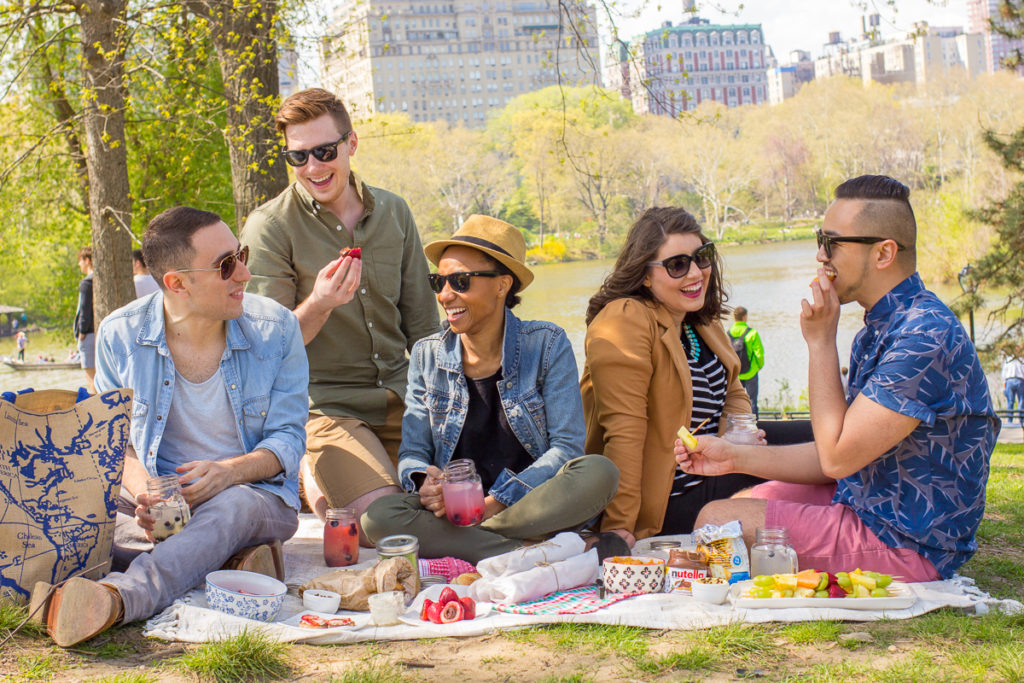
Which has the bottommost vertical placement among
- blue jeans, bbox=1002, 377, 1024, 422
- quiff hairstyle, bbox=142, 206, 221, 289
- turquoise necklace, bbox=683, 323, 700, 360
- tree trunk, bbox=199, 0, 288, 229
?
blue jeans, bbox=1002, 377, 1024, 422

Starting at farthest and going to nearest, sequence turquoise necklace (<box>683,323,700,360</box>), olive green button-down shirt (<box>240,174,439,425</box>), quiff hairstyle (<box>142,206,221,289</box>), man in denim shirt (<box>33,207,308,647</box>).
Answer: olive green button-down shirt (<box>240,174,439,425</box>), turquoise necklace (<box>683,323,700,360</box>), quiff hairstyle (<box>142,206,221,289</box>), man in denim shirt (<box>33,207,308,647</box>)

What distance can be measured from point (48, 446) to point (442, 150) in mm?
34375

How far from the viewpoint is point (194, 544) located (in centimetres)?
324

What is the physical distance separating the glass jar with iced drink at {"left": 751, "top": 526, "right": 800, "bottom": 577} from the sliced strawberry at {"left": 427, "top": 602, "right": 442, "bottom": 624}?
3.67 feet

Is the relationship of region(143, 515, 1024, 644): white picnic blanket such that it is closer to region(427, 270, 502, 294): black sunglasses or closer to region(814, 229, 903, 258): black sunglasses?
region(814, 229, 903, 258): black sunglasses

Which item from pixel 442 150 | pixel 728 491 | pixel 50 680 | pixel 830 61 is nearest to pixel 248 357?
pixel 50 680

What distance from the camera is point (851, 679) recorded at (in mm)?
2529

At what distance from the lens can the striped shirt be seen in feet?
13.6

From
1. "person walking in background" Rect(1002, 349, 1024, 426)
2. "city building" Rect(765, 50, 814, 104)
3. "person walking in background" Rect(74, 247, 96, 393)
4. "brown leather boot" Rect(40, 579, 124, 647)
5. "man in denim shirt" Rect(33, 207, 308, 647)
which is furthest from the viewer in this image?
"city building" Rect(765, 50, 814, 104)

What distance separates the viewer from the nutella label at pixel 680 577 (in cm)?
329

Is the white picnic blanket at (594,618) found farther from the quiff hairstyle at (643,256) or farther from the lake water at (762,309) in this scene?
the lake water at (762,309)

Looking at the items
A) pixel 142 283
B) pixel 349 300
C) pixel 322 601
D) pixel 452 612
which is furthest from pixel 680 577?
pixel 142 283

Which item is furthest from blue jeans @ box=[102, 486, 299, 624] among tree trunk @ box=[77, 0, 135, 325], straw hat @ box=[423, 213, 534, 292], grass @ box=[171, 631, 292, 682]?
tree trunk @ box=[77, 0, 135, 325]

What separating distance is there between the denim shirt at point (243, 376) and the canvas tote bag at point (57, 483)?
0.37 meters
